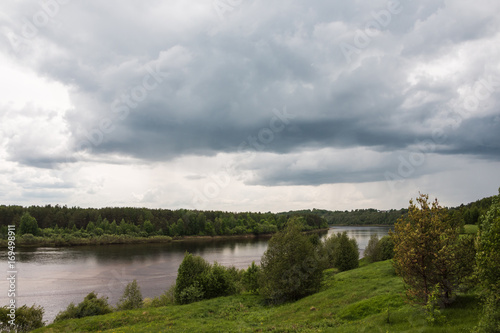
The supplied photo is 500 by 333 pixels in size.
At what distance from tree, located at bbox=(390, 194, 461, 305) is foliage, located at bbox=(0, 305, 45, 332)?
33.0 metres

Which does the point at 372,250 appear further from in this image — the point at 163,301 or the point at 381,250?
the point at 163,301

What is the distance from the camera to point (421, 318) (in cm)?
1564

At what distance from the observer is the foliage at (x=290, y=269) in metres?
34.3

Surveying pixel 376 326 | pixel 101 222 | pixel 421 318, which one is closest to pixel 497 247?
pixel 421 318

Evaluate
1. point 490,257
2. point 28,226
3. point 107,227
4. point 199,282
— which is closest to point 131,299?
point 199,282

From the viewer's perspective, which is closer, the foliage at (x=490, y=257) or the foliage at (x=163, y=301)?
the foliage at (x=490, y=257)

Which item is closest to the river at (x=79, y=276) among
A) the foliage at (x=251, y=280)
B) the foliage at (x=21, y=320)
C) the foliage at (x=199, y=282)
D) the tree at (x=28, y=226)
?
the foliage at (x=21, y=320)

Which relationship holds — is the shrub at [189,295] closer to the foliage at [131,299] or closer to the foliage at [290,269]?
the foliage at [131,299]

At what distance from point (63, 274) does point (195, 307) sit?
4750 cm

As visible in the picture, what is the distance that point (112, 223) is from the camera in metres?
146

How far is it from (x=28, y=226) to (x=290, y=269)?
128304 millimetres

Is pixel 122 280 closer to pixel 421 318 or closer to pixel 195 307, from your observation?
pixel 195 307

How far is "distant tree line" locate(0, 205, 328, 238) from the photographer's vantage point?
424 ft

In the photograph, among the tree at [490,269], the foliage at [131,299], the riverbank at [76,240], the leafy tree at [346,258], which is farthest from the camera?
the riverbank at [76,240]
